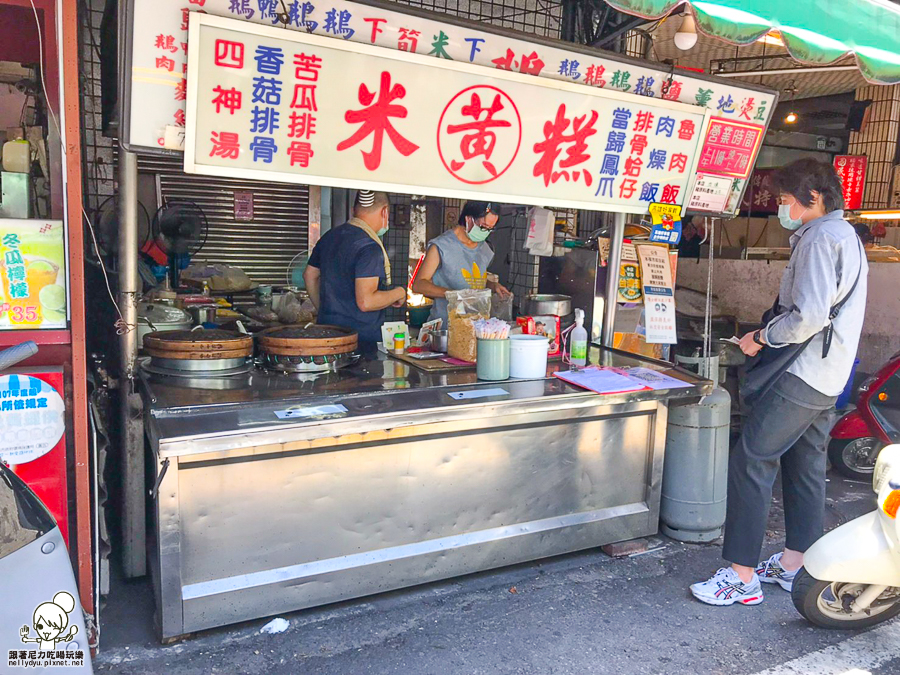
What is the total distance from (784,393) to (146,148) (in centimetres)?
295

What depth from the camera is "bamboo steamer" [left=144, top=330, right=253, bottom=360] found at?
329cm

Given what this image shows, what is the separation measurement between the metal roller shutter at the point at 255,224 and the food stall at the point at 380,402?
143 inches

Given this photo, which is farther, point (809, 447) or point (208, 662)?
point (809, 447)

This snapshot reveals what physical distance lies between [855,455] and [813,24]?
11.6 feet

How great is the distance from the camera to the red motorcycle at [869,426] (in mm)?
5199

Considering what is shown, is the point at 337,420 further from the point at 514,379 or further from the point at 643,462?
the point at 643,462

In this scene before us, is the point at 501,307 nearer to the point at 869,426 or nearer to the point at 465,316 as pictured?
the point at 465,316

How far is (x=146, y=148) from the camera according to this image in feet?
9.07

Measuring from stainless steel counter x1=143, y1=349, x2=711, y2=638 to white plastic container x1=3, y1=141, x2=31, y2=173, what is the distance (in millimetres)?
1128

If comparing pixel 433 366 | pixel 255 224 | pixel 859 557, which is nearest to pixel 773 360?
pixel 859 557

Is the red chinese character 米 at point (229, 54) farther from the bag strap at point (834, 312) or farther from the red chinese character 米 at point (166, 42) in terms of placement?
the bag strap at point (834, 312)

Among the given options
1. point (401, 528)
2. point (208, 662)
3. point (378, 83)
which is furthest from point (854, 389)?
point (208, 662)

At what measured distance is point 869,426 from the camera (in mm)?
5246

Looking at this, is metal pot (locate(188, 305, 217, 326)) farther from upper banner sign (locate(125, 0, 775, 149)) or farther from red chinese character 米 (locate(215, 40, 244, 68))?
red chinese character 米 (locate(215, 40, 244, 68))
